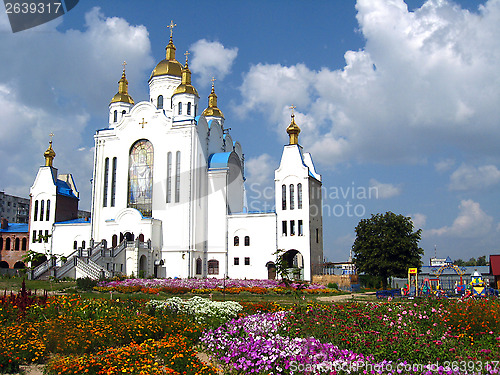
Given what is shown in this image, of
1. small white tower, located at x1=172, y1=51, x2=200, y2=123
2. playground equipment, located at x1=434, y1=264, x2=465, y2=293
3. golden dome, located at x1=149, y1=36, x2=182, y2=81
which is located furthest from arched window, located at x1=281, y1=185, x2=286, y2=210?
golden dome, located at x1=149, y1=36, x2=182, y2=81

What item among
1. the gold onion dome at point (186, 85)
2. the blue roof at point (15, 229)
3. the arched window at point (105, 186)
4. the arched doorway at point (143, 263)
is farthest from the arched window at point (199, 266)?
the blue roof at point (15, 229)

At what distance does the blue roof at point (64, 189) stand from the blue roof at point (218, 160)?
53.5 ft

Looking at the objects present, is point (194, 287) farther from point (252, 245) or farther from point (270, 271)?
point (252, 245)

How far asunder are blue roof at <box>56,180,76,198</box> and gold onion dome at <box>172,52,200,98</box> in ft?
51.4

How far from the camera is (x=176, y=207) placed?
4109 centimetres

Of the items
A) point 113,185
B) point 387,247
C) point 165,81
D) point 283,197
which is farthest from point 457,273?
point 165,81

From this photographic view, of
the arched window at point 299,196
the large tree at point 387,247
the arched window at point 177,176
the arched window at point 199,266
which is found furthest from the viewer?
the arched window at point 177,176

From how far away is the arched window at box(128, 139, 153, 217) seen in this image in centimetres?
4272

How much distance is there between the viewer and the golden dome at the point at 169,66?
158ft

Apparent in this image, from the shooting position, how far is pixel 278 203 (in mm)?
39750

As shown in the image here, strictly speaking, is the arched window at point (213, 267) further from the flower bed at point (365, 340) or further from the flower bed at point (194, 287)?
the flower bed at point (365, 340)

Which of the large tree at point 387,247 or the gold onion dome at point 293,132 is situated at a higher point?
the gold onion dome at point 293,132

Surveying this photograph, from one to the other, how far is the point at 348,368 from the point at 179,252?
1316 inches

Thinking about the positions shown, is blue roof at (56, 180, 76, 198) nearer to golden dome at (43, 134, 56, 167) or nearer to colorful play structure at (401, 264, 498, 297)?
golden dome at (43, 134, 56, 167)
